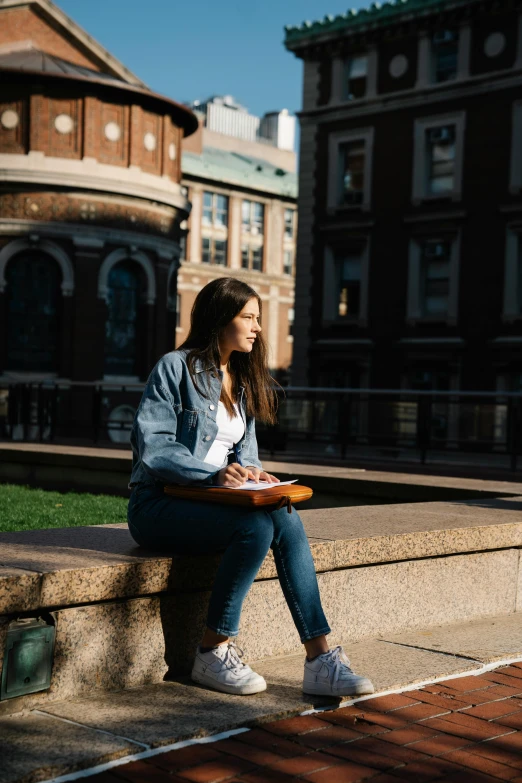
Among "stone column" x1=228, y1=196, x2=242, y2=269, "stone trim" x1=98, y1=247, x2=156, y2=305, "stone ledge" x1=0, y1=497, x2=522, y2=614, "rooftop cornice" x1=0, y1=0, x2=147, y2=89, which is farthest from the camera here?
"stone column" x1=228, y1=196, x2=242, y2=269

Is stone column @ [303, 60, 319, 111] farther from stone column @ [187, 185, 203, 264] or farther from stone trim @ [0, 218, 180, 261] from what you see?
stone column @ [187, 185, 203, 264]

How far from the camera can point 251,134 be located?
78562 millimetres

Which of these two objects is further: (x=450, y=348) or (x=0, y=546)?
(x=450, y=348)

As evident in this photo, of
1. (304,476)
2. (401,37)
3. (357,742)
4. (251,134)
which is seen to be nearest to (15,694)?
(357,742)

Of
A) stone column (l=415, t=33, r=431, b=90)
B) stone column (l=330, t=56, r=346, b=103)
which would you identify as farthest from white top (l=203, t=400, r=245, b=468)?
stone column (l=330, t=56, r=346, b=103)

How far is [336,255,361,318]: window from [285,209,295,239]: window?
108ft

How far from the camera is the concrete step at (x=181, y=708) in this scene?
3.40 m

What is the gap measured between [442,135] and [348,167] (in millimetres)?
3393

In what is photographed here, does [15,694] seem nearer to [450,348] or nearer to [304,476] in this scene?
[304,476]

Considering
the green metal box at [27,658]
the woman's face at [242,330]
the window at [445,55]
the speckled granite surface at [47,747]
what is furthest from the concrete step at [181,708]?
the window at [445,55]

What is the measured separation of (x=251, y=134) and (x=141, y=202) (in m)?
50.8

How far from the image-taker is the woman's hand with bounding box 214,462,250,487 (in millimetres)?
4215

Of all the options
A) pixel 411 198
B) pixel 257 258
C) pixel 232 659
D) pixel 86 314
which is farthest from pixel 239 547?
pixel 257 258

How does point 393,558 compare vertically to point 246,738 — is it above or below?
above
